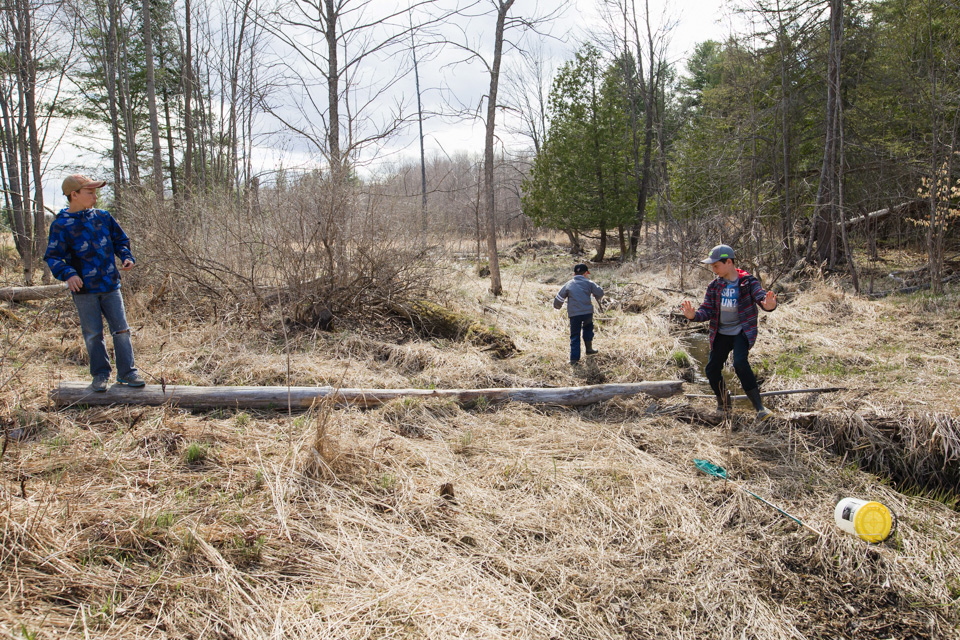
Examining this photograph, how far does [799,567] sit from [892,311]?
7.68 m

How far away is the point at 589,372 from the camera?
6746 millimetres

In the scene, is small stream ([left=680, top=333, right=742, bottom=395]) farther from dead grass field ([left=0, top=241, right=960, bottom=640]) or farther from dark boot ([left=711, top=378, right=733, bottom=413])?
dark boot ([left=711, top=378, right=733, bottom=413])

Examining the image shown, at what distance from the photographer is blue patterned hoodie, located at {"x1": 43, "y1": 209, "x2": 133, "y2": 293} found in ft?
14.6

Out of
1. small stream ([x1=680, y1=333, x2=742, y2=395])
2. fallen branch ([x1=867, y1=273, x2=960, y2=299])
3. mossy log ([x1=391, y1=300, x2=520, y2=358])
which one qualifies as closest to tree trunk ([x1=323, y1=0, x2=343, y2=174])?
mossy log ([x1=391, y1=300, x2=520, y2=358])

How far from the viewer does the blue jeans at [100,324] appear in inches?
183

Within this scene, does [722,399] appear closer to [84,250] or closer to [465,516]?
[465,516]

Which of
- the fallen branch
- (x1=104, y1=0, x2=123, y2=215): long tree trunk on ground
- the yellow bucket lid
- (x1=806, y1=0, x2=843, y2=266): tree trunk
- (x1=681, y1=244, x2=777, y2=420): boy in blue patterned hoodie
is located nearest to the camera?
the yellow bucket lid

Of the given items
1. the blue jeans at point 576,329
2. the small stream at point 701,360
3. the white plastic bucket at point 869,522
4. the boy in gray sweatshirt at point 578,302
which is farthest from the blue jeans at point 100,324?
the small stream at point 701,360

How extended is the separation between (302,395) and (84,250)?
7.22 ft

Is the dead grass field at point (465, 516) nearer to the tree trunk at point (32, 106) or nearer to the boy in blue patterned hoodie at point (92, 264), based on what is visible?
the boy in blue patterned hoodie at point (92, 264)

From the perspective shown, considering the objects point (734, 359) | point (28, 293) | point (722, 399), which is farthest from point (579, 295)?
point (28, 293)

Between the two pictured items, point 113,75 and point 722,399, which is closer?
point 722,399

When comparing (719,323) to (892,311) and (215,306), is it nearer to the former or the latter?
(892,311)

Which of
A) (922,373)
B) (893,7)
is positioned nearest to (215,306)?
(922,373)
